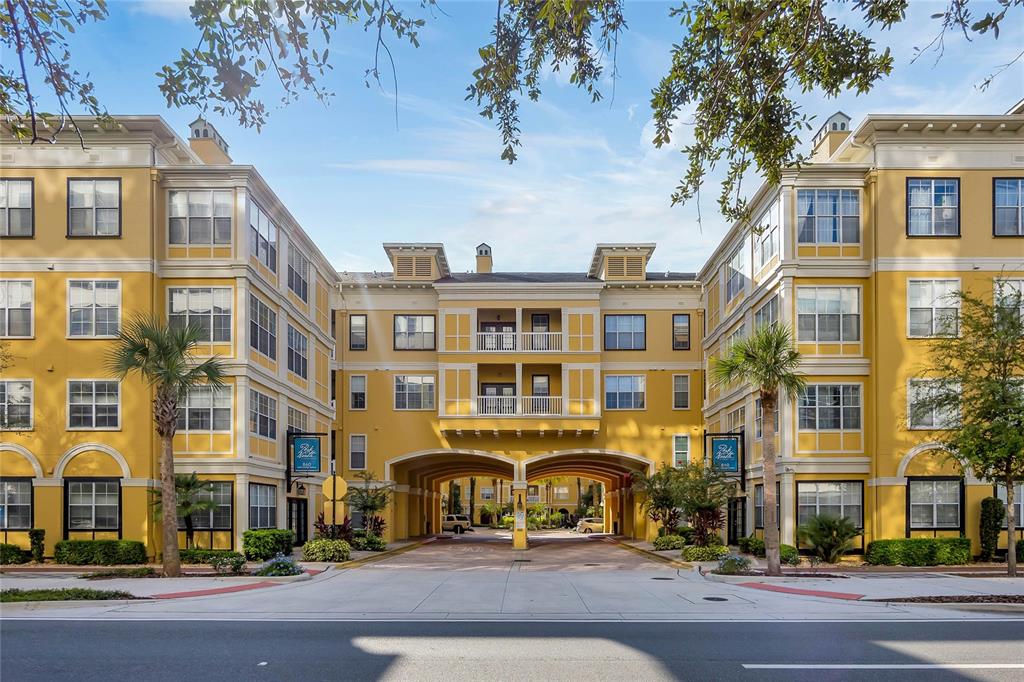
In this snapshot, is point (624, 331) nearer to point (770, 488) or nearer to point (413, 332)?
point (413, 332)

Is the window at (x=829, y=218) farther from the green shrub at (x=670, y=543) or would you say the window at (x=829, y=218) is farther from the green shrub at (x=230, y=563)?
the green shrub at (x=230, y=563)

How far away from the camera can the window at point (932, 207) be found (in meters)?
30.5

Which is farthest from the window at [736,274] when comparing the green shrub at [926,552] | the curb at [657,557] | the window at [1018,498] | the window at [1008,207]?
the green shrub at [926,552]

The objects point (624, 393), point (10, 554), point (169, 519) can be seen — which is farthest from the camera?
point (624, 393)

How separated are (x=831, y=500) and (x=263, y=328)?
1994 cm

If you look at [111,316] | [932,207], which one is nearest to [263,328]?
[111,316]

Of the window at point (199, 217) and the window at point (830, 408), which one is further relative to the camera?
the window at point (830, 408)

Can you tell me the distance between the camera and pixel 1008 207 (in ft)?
101

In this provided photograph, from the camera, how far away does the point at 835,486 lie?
30.5 metres

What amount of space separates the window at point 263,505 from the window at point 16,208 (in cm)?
1089

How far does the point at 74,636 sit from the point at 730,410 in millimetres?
31317

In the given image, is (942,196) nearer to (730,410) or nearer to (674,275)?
(730,410)

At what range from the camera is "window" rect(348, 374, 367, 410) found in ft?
157

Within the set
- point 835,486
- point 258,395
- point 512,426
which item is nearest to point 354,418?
point 512,426
